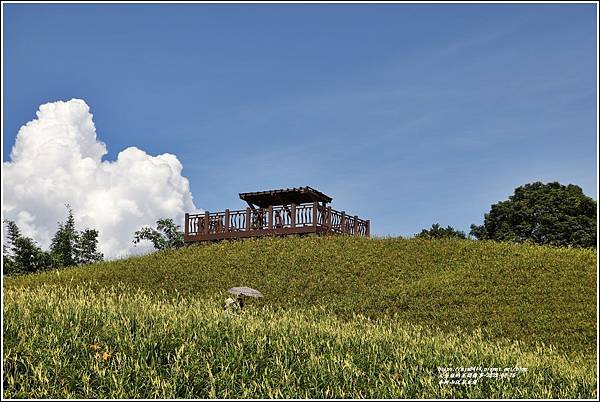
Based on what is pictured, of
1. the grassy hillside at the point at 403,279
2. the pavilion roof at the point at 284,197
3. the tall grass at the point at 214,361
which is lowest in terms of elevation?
the tall grass at the point at 214,361

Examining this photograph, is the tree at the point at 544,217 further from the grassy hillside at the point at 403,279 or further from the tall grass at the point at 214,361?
the tall grass at the point at 214,361

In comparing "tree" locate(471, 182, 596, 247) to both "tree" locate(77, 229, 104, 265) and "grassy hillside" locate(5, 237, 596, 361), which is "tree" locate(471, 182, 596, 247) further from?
"tree" locate(77, 229, 104, 265)

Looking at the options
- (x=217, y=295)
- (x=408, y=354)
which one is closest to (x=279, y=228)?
(x=217, y=295)

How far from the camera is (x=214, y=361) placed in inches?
275

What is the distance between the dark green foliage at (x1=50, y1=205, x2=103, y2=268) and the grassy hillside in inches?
293

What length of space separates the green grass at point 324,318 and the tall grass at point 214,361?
0.08 feet

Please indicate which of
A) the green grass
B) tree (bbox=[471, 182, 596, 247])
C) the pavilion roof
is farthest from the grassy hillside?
tree (bbox=[471, 182, 596, 247])

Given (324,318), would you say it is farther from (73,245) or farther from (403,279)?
(73,245)

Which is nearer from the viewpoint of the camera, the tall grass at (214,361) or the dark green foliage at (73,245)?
the tall grass at (214,361)

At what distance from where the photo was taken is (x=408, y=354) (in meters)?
8.28

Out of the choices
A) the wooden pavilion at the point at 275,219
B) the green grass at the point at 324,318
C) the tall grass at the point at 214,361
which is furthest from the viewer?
the wooden pavilion at the point at 275,219

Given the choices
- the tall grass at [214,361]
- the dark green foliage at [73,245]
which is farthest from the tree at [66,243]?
the tall grass at [214,361]

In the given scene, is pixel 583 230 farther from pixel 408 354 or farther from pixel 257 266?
pixel 408 354

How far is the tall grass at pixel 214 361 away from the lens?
6.36 meters
